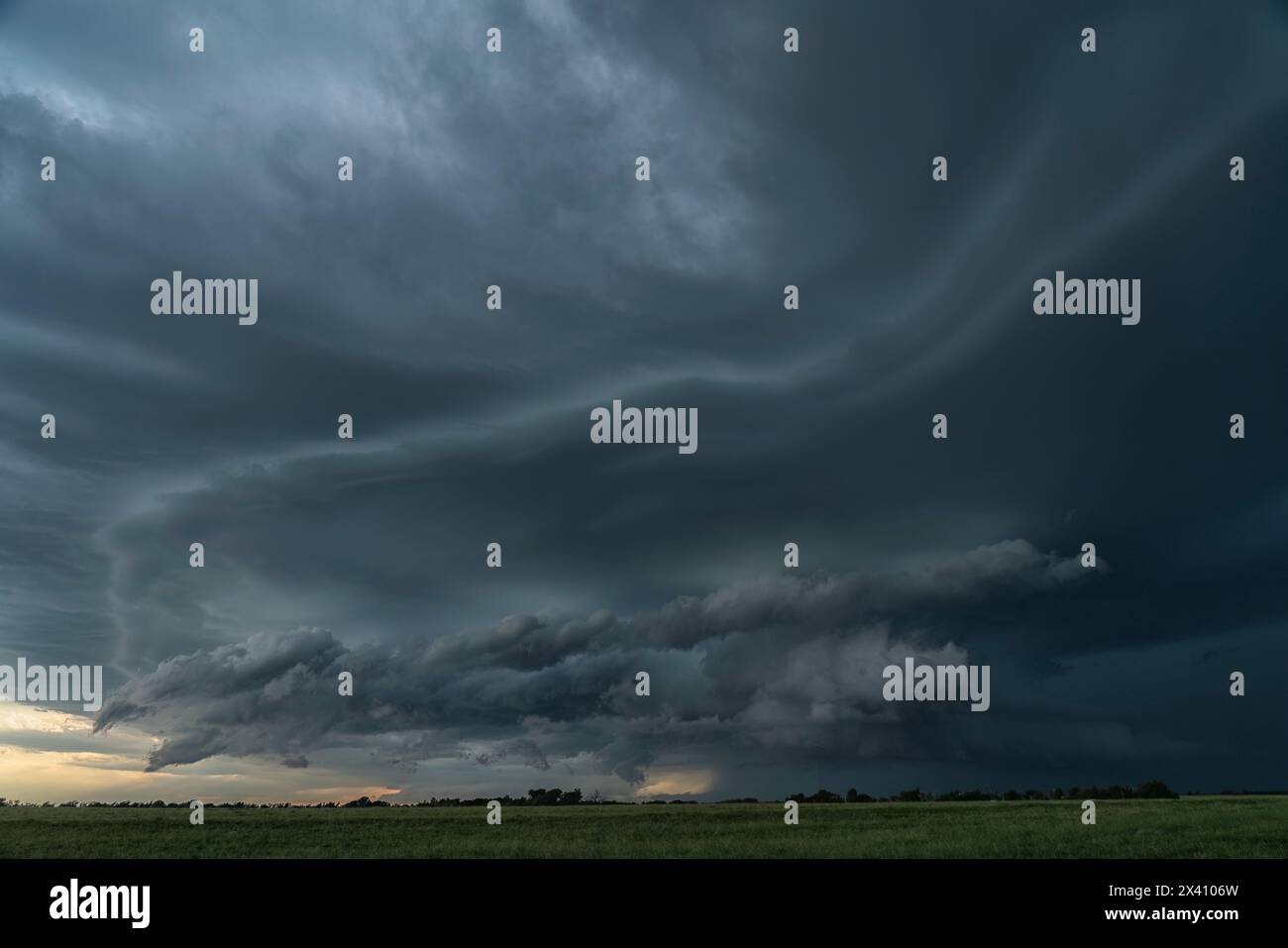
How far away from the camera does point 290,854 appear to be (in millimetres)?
39812

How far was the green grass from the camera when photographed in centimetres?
3778

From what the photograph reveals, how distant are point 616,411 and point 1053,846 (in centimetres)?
2543

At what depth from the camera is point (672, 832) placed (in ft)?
138

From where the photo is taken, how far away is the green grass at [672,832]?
3778 centimetres
